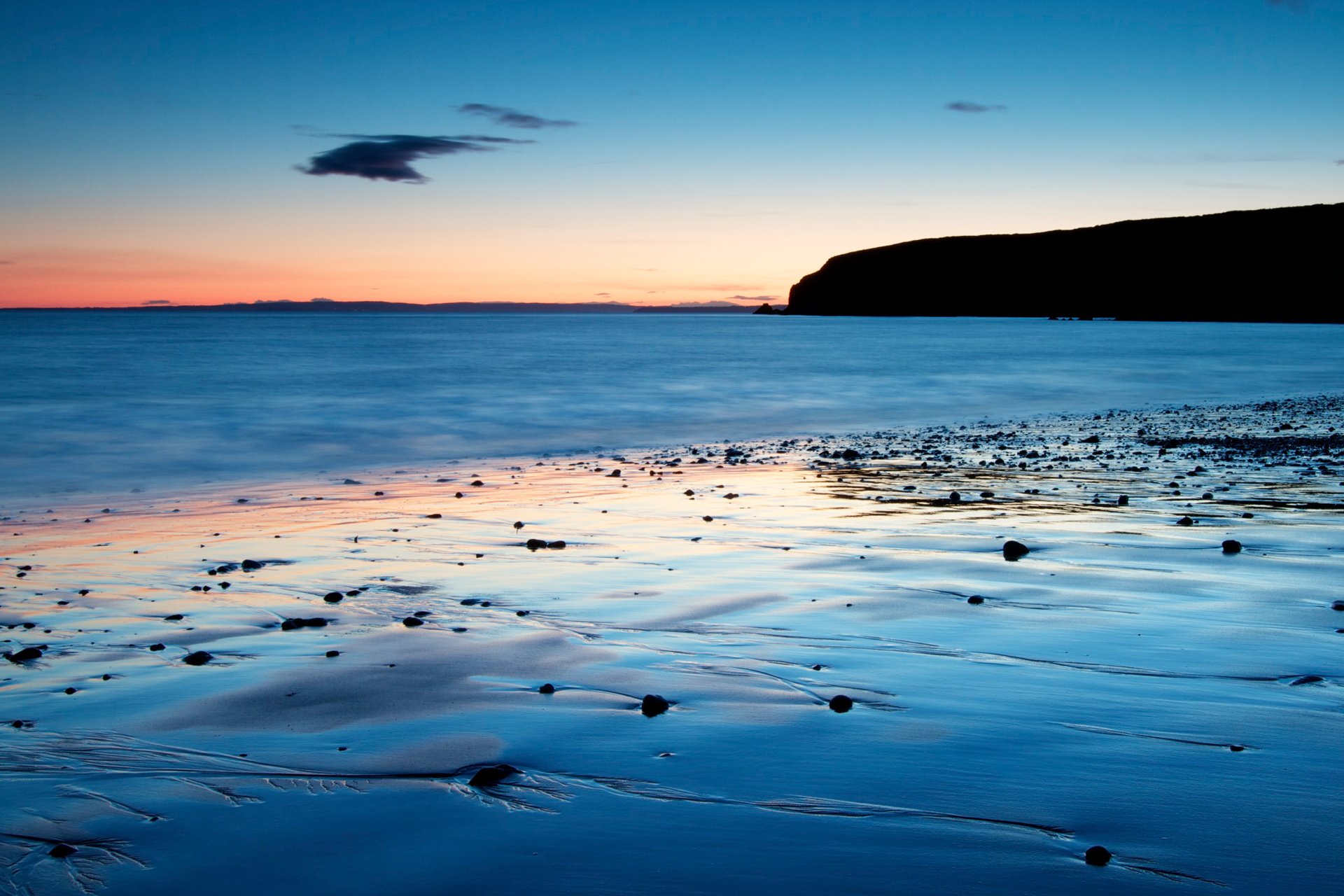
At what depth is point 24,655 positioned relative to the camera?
5281 mm

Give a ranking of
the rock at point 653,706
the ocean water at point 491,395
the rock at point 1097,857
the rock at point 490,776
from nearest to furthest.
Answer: the rock at point 1097,857 → the rock at point 490,776 → the rock at point 653,706 → the ocean water at point 491,395

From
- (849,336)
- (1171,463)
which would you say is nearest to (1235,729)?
(1171,463)

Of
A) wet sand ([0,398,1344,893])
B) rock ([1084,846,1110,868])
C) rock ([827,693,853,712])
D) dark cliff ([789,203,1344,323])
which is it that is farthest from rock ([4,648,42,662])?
dark cliff ([789,203,1344,323])

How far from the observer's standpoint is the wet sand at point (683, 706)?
3.12 meters

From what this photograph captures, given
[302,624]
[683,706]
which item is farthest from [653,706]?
[302,624]

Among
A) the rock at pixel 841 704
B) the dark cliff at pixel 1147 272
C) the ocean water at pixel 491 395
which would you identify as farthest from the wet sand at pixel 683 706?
the dark cliff at pixel 1147 272

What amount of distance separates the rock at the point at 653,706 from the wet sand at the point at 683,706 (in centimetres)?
2

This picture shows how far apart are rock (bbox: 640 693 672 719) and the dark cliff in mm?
152462

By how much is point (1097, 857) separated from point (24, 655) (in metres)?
5.28

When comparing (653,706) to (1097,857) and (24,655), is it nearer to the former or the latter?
(1097,857)

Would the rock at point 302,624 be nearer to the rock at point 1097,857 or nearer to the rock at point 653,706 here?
the rock at point 653,706

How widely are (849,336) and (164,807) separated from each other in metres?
93.6

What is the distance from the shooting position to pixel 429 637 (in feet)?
18.4

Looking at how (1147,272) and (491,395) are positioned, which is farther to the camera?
(1147,272)
